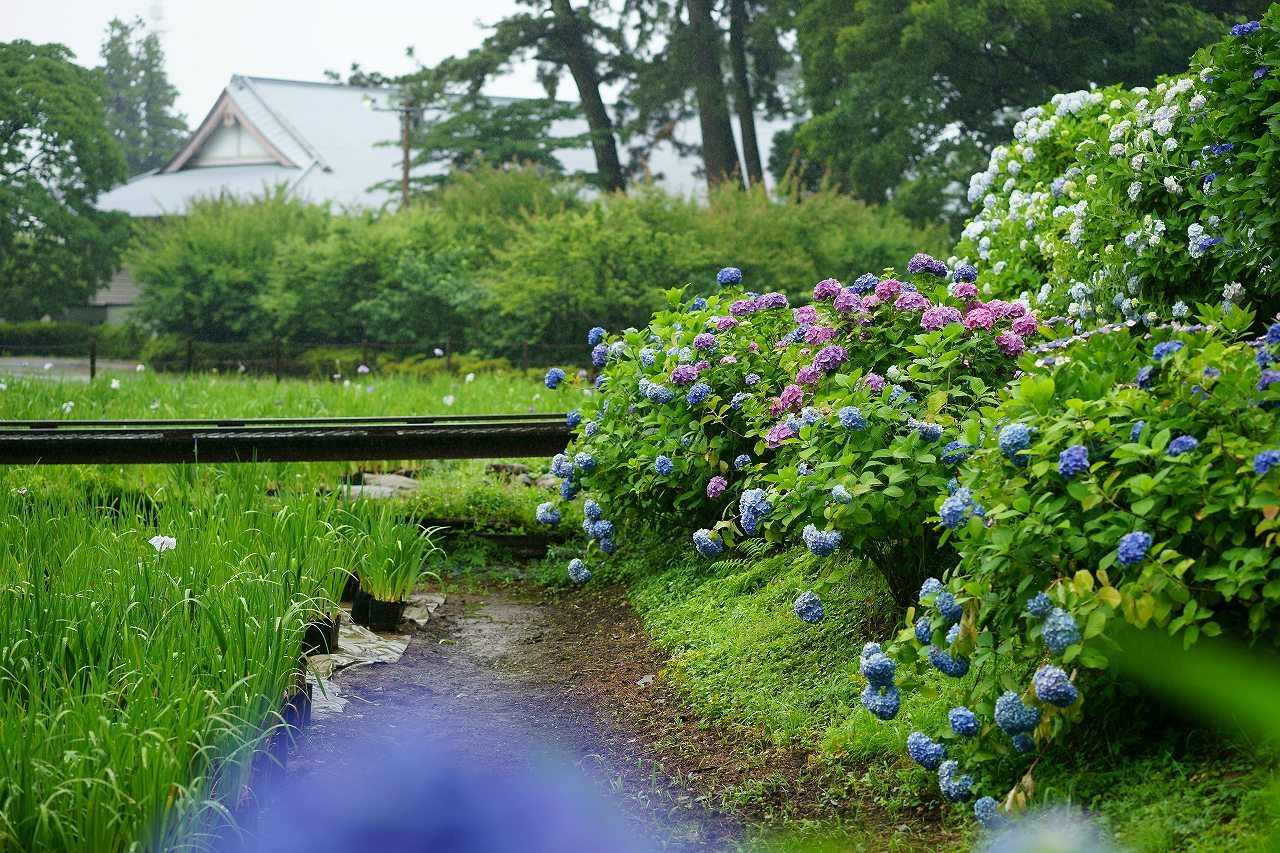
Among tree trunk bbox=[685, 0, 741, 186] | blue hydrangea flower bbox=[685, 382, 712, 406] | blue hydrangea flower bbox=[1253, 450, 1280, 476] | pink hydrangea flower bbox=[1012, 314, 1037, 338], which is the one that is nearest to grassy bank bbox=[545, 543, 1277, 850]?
blue hydrangea flower bbox=[1253, 450, 1280, 476]

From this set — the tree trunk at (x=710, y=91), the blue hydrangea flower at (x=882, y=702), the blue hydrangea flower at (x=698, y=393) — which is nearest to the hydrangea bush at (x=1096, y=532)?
the blue hydrangea flower at (x=882, y=702)

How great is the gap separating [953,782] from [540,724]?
5.64 ft

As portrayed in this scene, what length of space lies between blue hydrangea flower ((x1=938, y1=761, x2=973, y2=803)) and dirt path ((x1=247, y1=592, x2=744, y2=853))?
61 centimetres

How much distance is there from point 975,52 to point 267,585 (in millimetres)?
19490

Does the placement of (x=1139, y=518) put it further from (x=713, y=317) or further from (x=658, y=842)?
(x=713, y=317)

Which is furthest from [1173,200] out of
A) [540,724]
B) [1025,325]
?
[540,724]

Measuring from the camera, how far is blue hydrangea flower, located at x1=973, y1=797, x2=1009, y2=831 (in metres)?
2.67

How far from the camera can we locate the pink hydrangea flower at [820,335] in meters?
4.52

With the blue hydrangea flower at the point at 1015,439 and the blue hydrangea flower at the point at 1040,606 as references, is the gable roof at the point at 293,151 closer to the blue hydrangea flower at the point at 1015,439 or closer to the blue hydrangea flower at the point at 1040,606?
the blue hydrangea flower at the point at 1015,439

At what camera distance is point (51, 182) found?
984 inches

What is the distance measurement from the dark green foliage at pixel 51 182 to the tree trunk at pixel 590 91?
1026cm

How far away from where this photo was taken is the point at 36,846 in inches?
98.1

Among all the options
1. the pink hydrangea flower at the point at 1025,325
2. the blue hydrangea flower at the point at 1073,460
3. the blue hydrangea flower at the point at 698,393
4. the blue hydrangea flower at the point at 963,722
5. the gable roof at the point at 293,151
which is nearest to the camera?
the blue hydrangea flower at the point at 1073,460

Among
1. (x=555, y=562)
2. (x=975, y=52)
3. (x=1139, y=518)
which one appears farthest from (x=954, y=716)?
(x=975, y=52)
